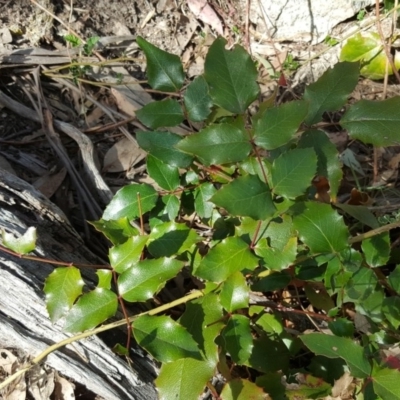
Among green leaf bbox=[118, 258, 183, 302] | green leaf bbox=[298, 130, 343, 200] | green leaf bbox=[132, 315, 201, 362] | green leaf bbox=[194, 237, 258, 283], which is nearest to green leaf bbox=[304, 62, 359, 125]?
green leaf bbox=[298, 130, 343, 200]

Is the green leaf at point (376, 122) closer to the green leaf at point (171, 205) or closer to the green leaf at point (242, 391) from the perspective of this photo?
the green leaf at point (171, 205)

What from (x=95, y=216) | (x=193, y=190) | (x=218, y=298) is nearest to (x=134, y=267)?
(x=218, y=298)

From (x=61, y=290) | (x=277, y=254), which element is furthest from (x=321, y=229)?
(x=61, y=290)

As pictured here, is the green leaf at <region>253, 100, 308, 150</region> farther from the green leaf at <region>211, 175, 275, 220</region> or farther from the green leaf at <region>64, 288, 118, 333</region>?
the green leaf at <region>64, 288, 118, 333</region>

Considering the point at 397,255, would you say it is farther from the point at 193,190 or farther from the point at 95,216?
the point at 95,216

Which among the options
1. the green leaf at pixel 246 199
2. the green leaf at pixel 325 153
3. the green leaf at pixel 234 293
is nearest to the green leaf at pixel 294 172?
the green leaf at pixel 246 199

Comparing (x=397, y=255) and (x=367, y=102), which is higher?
(x=367, y=102)
